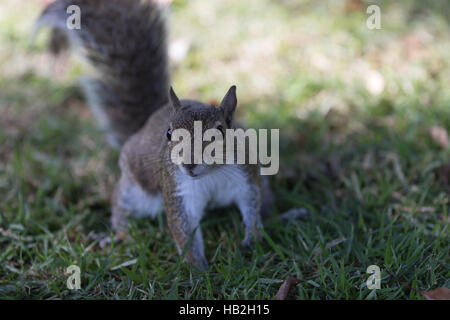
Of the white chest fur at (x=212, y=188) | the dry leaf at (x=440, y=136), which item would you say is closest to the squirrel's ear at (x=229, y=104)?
the white chest fur at (x=212, y=188)

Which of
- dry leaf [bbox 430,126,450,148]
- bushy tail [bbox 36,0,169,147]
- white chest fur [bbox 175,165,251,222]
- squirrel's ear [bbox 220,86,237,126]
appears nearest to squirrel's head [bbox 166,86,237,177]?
squirrel's ear [bbox 220,86,237,126]

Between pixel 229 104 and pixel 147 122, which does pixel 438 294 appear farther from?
pixel 147 122

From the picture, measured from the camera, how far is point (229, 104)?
141 cm

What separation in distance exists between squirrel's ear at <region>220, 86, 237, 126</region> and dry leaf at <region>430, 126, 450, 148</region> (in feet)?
4.14

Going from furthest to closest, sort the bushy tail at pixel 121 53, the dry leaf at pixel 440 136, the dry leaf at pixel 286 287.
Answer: the dry leaf at pixel 440 136 → the bushy tail at pixel 121 53 → the dry leaf at pixel 286 287

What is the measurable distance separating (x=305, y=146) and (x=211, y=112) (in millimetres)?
1131

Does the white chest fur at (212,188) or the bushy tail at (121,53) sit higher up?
the bushy tail at (121,53)

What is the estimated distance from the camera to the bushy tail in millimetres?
1966

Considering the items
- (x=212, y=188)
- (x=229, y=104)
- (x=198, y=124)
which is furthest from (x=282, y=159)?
(x=198, y=124)

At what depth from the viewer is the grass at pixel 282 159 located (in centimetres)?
156

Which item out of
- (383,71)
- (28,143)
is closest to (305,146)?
(383,71)

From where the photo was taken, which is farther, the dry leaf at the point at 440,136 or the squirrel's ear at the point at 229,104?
the dry leaf at the point at 440,136

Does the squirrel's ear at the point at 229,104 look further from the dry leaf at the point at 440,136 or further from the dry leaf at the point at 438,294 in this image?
the dry leaf at the point at 440,136
